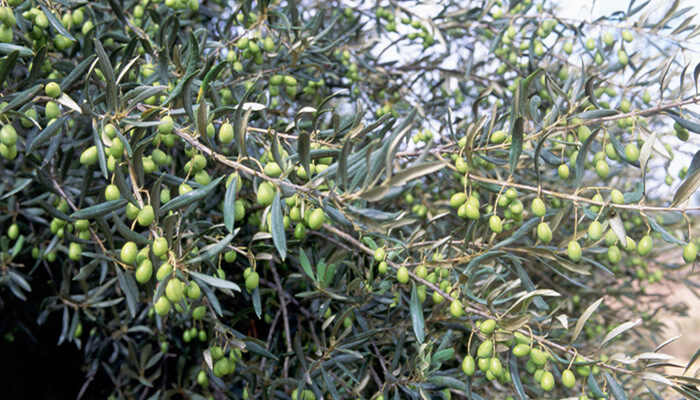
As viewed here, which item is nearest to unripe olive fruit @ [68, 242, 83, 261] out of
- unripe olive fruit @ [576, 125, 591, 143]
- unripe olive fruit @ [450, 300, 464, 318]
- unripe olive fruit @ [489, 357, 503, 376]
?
unripe olive fruit @ [450, 300, 464, 318]

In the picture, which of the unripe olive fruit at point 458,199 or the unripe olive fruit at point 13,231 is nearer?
the unripe olive fruit at point 458,199

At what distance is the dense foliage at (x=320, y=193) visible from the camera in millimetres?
1062

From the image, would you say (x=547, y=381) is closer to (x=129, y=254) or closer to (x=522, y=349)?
(x=522, y=349)

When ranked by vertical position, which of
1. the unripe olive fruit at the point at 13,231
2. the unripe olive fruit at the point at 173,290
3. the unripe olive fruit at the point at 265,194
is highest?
the unripe olive fruit at the point at 265,194

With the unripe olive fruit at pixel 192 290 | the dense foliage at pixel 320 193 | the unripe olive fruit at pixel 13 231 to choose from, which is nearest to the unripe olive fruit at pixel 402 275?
the dense foliage at pixel 320 193

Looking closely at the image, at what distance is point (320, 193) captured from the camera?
984 mm

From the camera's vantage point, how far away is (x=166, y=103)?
3.53 feet

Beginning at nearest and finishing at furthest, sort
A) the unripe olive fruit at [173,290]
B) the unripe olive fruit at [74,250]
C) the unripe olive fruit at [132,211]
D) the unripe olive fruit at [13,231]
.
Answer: the unripe olive fruit at [173,290], the unripe olive fruit at [132,211], the unripe olive fruit at [74,250], the unripe olive fruit at [13,231]

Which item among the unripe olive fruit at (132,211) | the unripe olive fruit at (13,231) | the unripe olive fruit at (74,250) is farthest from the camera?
the unripe olive fruit at (13,231)

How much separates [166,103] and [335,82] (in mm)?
1617

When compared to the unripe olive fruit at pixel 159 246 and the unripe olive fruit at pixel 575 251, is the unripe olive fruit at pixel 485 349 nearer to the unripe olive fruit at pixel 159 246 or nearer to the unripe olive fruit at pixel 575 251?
the unripe olive fruit at pixel 575 251

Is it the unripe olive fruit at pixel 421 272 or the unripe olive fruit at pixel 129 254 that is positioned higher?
the unripe olive fruit at pixel 129 254

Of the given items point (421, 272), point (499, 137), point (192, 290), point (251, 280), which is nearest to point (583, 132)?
point (499, 137)

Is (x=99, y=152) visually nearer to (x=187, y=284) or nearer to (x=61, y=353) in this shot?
(x=187, y=284)
